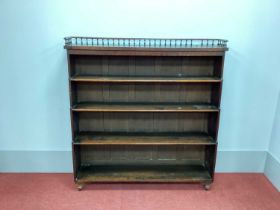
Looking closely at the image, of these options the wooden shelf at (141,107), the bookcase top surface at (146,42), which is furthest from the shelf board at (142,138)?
A: the bookcase top surface at (146,42)

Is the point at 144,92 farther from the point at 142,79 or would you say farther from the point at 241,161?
the point at 241,161

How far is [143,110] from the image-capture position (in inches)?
86.2

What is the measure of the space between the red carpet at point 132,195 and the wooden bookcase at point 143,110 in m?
0.13

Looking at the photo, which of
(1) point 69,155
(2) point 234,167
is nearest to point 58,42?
(1) point 69,155

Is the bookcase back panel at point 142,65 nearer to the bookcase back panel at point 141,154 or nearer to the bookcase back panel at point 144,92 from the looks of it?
the bookcase back panel at point 144,92

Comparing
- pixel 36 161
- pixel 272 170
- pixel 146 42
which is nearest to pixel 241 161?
pixel 272 170

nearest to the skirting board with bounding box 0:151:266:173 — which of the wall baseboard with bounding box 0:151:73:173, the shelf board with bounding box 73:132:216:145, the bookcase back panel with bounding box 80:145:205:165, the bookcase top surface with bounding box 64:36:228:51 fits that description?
the wall baseboard with bounding box 0:151:73:173

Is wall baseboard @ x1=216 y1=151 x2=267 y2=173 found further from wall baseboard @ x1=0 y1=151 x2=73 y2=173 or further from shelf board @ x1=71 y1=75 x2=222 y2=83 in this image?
wall baseboard @ x1=0 y1=151 x2=73 y2=173

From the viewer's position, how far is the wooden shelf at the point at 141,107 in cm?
219

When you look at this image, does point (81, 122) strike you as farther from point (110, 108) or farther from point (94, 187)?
point (94, 187)

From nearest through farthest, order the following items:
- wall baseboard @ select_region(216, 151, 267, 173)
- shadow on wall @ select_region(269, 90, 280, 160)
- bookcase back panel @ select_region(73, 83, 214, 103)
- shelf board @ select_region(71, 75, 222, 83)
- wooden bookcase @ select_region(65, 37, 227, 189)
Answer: shelf board @ select_region(71, 75, 222, 83) < wooden bookcase @ select_region(65, 37, 227, 189) < bookcase back panel @ select_region(73, 83, 214, 103) < shadow on wall @ select_region(269, 90, 280, 160) < wall baseboard @ select_region(216, 151, 267, 173)

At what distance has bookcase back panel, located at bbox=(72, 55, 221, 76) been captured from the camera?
2.33m

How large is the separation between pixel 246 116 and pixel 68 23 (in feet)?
6.85

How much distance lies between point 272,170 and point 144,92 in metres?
1.63
